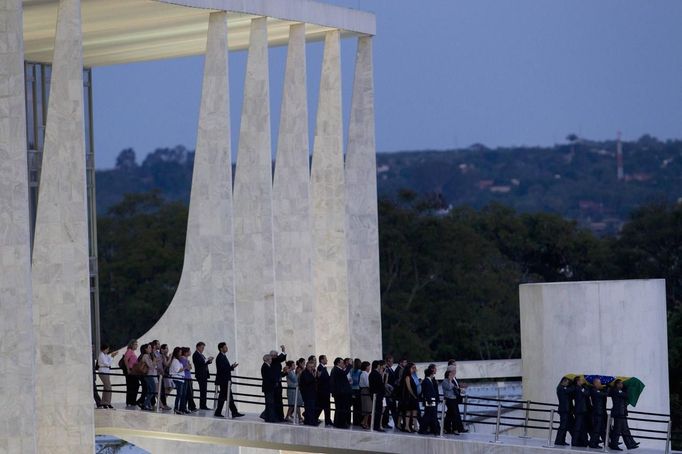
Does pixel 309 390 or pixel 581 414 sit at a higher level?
pixel 309 390

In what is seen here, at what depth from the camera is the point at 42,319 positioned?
104 feet

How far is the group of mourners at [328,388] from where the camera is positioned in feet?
92.5

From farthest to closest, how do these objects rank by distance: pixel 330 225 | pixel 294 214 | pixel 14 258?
1. pixel 330 225
2. pixel 294 214
3. pixel 14 258

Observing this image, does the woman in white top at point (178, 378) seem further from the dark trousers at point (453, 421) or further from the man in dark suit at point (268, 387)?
the dark trousers at point (453, 421)

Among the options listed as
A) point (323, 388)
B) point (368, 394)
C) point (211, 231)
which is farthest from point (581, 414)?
point (211, 231)

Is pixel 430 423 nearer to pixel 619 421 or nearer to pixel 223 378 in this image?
pixel 619 421

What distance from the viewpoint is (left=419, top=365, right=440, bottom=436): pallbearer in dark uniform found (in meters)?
27.8

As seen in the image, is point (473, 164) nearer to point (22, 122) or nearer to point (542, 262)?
point (542, 262)

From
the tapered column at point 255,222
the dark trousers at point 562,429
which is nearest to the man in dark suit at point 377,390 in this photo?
the dark trousers at point 562,429

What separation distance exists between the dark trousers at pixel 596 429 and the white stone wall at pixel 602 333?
5.97m

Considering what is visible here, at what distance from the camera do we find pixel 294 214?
3988cm

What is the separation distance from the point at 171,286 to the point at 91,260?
33.5 metres

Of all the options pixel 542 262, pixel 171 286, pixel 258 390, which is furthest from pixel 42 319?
pixel 542 262

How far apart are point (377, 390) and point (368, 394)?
19.3 inches
